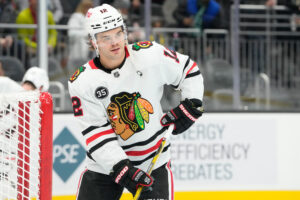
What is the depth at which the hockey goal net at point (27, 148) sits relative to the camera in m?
2.57

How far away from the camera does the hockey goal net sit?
2.57 m

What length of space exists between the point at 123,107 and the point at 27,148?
466mm

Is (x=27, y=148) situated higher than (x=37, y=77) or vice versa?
(x=27, y=148)

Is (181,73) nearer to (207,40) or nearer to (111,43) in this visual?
(111,43)

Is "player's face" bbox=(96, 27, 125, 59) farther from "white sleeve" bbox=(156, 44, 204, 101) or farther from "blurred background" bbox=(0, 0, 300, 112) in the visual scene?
"blurred background" bbox=(0, 0, 300, 112)

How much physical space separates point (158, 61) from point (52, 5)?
2730 millimetres

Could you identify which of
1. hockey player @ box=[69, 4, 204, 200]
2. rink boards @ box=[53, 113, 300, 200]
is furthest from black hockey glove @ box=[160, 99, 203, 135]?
rink boards @ box=[53, 113, 300, 200]

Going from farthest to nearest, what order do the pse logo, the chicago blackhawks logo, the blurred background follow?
the blurred background, the pse logo, the chicago blackhawks logo

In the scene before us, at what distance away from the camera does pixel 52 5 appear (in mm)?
5422

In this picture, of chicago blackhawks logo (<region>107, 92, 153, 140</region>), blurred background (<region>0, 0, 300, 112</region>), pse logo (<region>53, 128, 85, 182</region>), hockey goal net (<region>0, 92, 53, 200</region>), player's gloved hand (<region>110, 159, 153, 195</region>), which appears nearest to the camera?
hockey goal net (<region>0, 92, 53, 200</region>)

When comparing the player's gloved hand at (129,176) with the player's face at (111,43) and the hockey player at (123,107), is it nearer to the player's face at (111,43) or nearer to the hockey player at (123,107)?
the hockey player at (123,107)

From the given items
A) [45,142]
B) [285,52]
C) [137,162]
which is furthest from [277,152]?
[45,142]

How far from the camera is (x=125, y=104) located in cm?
285

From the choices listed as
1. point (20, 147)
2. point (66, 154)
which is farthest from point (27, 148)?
point (66, 154)
